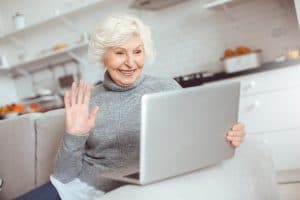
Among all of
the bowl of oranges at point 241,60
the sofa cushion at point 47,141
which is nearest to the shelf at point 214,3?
the bowl of oranges at point 241,60

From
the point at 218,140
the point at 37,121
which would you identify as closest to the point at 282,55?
the point at 37,121

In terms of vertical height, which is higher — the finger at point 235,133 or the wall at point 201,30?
the wall at point 201,30

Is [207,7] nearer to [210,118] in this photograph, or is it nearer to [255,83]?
[255,83]

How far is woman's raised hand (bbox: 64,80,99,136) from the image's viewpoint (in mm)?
1268

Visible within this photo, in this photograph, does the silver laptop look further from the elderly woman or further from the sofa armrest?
the elderly woman

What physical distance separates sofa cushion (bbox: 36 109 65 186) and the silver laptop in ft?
2.49

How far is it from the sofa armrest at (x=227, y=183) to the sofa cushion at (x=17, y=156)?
98 cm

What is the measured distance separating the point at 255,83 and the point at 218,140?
1576mm

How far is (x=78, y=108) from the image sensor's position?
1.27 metres

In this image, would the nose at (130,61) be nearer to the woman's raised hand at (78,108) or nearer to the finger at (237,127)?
the woman's raised hand at (78,108)

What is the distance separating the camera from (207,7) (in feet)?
10.3

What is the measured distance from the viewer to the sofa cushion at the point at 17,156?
6.47 feet

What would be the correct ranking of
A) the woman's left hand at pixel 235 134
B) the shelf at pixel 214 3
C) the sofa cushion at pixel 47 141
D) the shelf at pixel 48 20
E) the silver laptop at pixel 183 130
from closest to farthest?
the silver laptop at pixel 183 130
the woman's left hand at pixel 235 134
the sofa cushion at pixel 47 141
the shelf at pixel 214 3
the shelf at pixel 48 20

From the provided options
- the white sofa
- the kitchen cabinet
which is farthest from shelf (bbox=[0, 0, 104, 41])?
the white sofa
